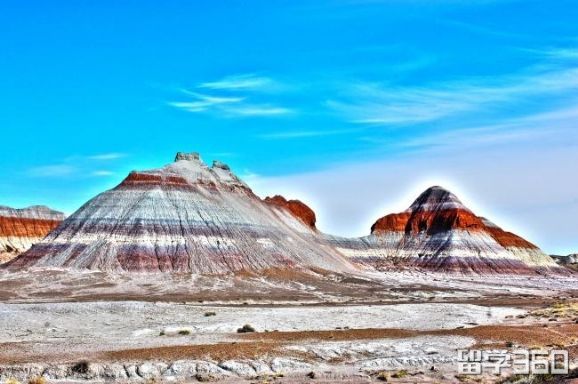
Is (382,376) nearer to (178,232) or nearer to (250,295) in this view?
(250,295)

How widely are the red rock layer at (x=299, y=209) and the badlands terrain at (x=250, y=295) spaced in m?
0.55

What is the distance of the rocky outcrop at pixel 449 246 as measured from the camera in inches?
6722

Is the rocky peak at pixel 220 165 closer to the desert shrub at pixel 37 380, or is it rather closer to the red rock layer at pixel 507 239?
the red rock layer at pixel 507 239

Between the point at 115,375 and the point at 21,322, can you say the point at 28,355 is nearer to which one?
the point at 115,375

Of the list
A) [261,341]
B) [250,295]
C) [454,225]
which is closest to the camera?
[261,341]

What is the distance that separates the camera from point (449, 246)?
176250mm

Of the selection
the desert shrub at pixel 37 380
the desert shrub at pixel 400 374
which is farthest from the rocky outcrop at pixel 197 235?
the desert shrub at pixel 400 374

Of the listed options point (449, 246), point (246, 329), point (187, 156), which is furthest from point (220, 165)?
point (246, 329)

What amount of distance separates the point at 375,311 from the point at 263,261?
5970 centimetres

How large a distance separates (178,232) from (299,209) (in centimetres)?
5836

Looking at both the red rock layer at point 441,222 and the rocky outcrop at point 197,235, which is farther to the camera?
the red rock layer at point 441,222

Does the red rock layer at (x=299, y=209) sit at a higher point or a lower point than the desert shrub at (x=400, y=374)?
higher

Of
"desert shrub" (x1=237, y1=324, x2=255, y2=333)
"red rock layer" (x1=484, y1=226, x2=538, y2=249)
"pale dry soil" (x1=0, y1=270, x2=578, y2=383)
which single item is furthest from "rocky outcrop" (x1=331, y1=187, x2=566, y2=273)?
"desert shrub" (x1=237, y1=324, x2=255, y2=333)

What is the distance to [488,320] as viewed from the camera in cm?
5394
